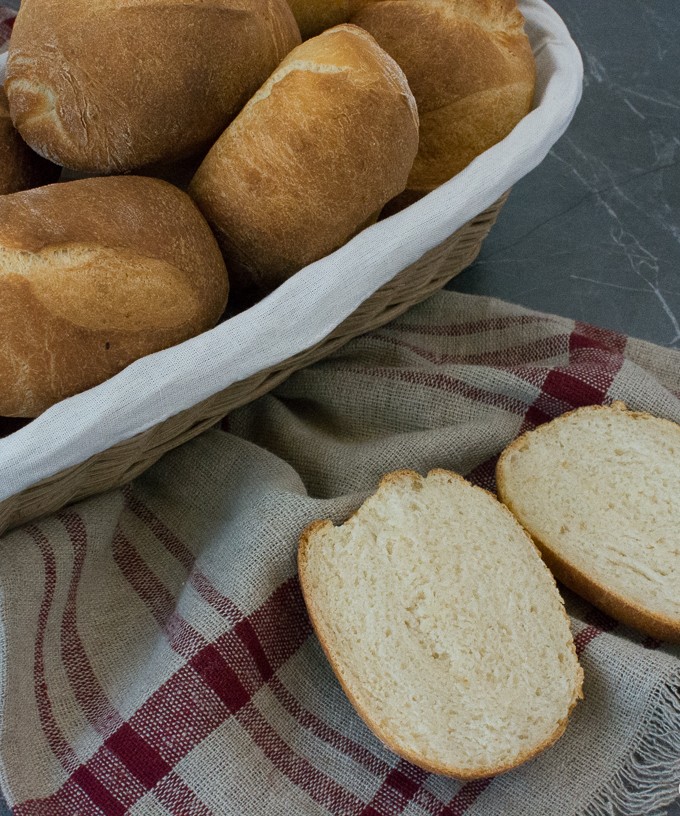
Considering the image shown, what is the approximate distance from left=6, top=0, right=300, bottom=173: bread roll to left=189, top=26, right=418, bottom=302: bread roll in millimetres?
47

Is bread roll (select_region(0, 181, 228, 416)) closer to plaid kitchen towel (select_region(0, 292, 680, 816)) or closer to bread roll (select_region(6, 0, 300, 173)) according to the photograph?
bread roll (select_region(6, 0, 300, 173))

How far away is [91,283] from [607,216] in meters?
1.02

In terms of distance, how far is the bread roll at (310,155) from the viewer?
109 centimetres

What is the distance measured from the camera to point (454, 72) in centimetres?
130

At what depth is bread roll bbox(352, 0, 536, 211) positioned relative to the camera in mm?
1299

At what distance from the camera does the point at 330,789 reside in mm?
1021

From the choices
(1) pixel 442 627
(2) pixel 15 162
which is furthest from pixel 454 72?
(1) pixel 442 627

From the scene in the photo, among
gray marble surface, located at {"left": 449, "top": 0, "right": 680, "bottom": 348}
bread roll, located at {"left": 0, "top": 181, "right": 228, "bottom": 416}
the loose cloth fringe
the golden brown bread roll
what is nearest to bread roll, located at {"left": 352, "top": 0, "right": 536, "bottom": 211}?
the golden brown bread roll

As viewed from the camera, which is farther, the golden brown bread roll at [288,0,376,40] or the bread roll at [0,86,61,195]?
the golden brown bread roll at [288,0,376,40]

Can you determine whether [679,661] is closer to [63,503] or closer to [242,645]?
[242,645]

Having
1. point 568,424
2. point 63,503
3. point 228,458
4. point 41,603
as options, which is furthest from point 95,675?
point 568,424

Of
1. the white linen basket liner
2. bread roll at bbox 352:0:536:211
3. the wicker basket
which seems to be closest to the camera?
the white linen basket liner

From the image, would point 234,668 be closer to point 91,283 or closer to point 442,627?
point 442,627

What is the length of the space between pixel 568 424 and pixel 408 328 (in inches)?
12.0
